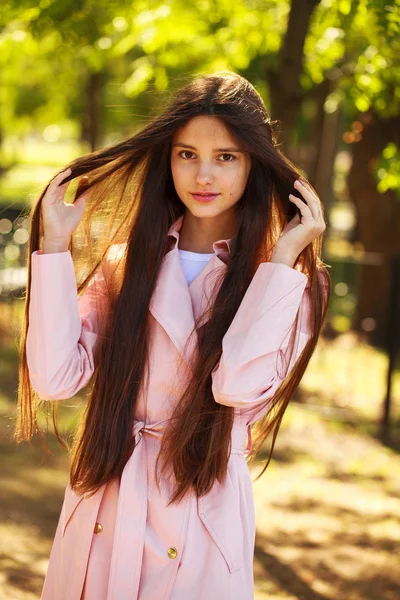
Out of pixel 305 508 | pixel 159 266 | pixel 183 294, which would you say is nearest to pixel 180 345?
pixel 183 294

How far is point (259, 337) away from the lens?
7.32ft

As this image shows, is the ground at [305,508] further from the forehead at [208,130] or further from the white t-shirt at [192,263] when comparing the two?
the forehead at [208,130]

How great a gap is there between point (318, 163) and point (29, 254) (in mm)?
7745

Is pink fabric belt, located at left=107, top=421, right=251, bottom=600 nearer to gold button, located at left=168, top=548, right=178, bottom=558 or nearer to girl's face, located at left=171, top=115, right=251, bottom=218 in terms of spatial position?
gold button, located at left=168, top=548, right=178, bottom=558

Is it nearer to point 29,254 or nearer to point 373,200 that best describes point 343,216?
point 373,200

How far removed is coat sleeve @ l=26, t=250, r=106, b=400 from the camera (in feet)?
7.54

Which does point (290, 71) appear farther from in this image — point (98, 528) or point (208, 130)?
point (98, 528)

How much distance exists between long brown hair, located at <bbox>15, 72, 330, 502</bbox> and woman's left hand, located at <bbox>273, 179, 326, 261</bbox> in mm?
78

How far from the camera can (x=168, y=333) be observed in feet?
7.76

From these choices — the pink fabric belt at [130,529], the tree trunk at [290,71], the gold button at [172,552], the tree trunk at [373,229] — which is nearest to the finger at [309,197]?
the pink fabric belt at [130,529]

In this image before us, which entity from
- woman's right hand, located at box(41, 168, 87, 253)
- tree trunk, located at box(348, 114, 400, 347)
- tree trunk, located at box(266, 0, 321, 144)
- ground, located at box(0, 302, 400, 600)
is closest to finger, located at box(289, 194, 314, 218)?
woman's right hand, located at box(41, 168, 87, 253)

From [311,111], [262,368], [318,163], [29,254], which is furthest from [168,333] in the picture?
[311,111]

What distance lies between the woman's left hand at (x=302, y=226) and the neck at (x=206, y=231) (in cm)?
21

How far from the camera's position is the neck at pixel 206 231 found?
2570mm
